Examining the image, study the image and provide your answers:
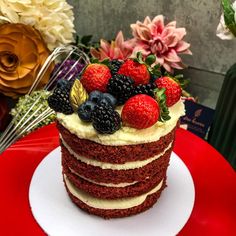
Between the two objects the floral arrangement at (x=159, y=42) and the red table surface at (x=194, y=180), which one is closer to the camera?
the red table surface at (x=194, y=180)

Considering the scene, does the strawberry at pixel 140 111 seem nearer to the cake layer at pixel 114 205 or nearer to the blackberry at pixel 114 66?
the blackberry at pixel 114 66

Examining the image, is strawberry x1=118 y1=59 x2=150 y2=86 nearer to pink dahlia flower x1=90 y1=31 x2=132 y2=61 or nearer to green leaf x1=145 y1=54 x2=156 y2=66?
green leaf x1=145 y1=54 x2=156 y2=66

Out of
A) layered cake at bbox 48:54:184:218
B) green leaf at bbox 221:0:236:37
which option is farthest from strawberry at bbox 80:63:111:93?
green leaf at bbox 221:0:236:37

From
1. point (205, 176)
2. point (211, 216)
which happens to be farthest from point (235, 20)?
point (211, 216)

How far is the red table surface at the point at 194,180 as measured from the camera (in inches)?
43.1

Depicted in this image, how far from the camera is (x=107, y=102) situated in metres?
0.95

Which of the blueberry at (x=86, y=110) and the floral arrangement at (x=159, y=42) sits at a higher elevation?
the blueberry at (x=86, y=110)

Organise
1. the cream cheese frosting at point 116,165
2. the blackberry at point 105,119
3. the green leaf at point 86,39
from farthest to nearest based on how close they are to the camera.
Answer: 1. the green leaf at point 86,39
2. the cream cheese frosting at point 116,165
3. the blackberry at point 105,119

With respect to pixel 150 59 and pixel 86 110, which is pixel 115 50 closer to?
pixel 150 59

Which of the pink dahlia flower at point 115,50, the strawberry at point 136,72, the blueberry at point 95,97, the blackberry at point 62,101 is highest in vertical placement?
the strawberry at point 136,72

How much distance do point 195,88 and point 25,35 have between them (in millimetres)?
870

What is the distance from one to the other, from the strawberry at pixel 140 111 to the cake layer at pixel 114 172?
14 centimetres

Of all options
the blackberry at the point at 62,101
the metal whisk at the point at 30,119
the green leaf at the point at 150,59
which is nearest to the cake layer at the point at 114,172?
the blackberry at the point at 62,101

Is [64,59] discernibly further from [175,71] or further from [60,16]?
[175,71]
